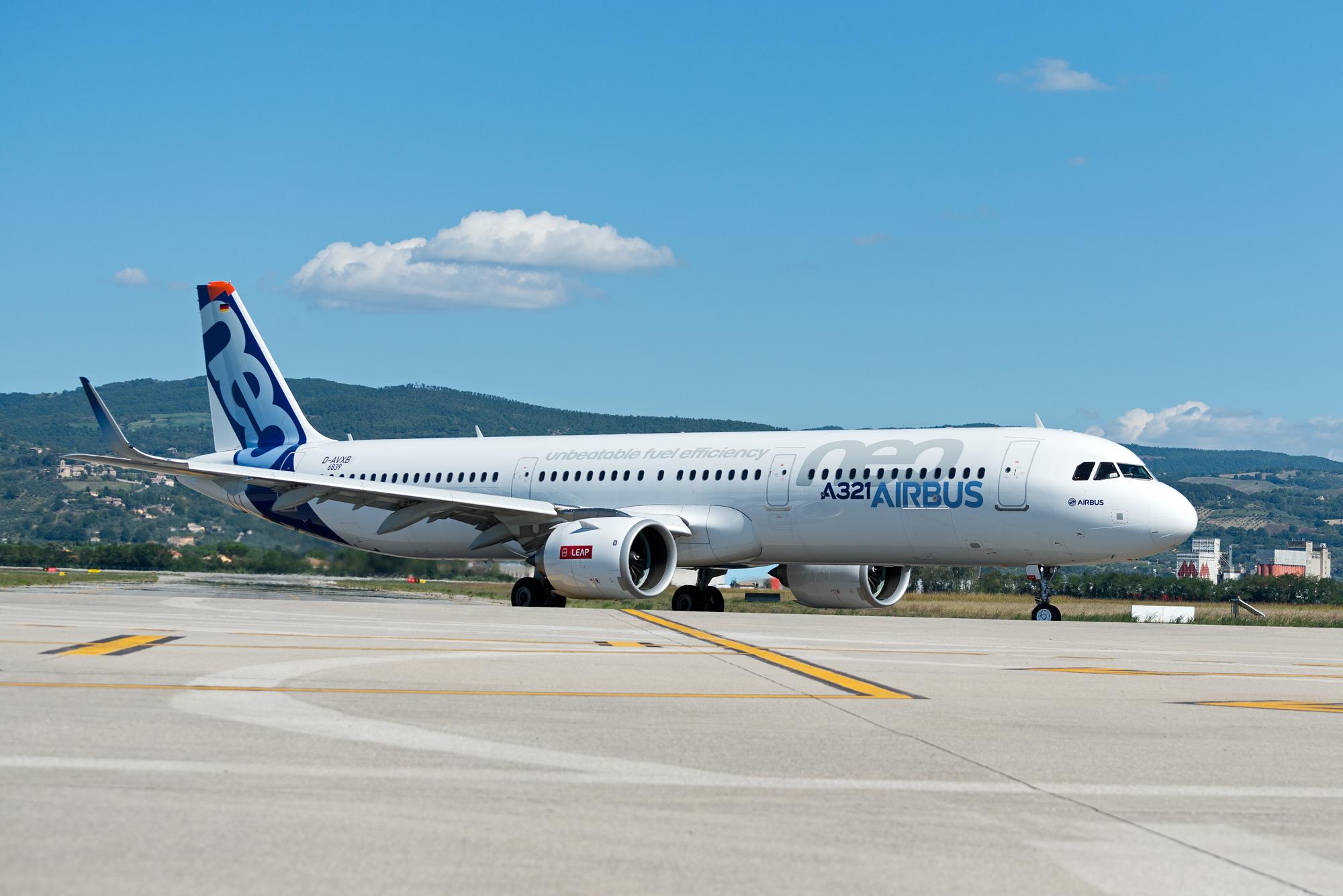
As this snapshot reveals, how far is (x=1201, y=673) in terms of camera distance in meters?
13.9

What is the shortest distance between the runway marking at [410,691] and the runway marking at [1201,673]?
371cm

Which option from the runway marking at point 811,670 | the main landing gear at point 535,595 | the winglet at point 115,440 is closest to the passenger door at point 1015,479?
the runway marking at point 811,670

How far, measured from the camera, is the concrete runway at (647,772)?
5.33 m

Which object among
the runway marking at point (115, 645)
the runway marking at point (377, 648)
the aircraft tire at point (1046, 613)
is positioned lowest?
the runway marking at point (115, 645)

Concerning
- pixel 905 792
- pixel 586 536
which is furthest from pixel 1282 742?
pixel 586 536

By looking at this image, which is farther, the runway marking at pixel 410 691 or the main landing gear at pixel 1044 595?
the main landing gear at pixel 1044 595

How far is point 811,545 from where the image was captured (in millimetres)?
27812

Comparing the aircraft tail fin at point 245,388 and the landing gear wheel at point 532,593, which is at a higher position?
the aircraft tail fin at point 245,388

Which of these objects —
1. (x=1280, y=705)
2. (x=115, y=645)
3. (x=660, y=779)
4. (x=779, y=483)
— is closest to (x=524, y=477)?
(x=779, y=483)

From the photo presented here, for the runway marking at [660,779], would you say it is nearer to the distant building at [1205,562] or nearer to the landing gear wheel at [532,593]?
the landing gear wheel at [532,593]

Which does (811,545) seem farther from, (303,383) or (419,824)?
(303,383)

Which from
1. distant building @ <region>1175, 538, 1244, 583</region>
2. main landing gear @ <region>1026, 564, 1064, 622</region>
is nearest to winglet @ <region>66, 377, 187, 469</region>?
main landing gear @ <region>1026, 564, 1064, 622</region>

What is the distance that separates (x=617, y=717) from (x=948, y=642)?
9156mm

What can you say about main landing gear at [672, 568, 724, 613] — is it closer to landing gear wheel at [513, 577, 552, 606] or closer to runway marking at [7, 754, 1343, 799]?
landing gear wheel at [513, 577, 552, 606]
